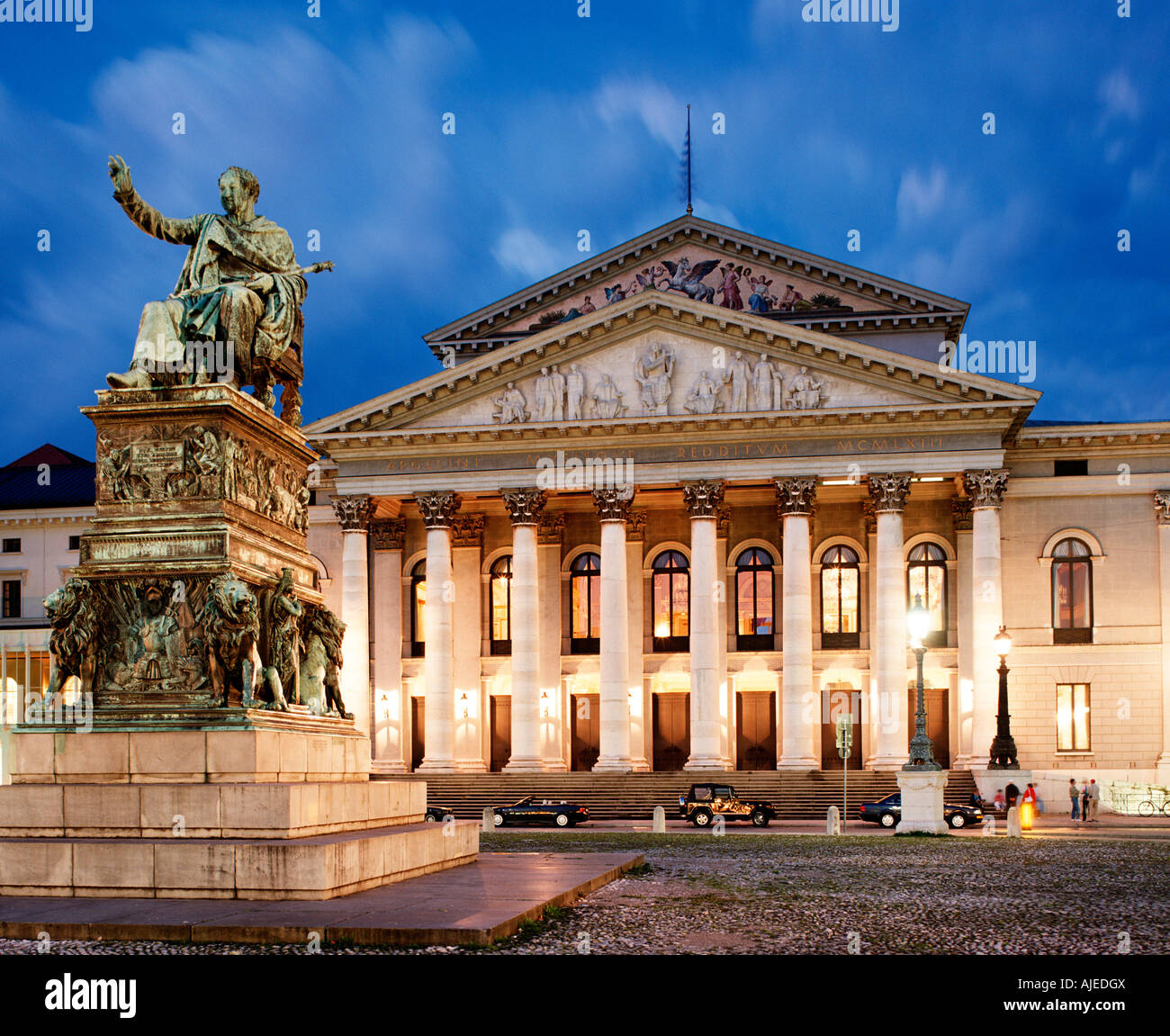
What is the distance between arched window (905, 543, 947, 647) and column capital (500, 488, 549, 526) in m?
16.1

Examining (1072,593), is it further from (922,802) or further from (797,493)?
(922,802)

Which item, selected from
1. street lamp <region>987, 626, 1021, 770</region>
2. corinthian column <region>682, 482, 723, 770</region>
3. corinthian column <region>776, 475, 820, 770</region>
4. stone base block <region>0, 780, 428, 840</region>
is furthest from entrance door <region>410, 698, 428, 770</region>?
stone base block <region>0, 780, 428, 840</region>

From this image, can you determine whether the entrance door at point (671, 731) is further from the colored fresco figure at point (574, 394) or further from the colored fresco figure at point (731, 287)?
the colored fresco figure at point (731, 287)

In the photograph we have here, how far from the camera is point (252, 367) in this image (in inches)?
556

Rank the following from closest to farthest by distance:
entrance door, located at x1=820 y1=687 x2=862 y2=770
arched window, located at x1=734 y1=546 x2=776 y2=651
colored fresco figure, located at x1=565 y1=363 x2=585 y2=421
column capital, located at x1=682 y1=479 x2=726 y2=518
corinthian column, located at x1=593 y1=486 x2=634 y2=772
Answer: column capital, located at x1=682 y1=479 x2=726 y2=518 < corinthian column, located at x1=593 y1=486 x2=634 y2=772 < colored fresco figure, located at x1=565 y1=363 x2=585 y2=421 < entrance door, located at x1=820 y1=687 x2=862 y2=770 < arched window, located at x1=734 y1=546 x2=776 y2=651

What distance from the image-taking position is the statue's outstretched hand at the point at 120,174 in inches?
520

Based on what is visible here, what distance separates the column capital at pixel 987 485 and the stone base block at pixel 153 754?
4331cm

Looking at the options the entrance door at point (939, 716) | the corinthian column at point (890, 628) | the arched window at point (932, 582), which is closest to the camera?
the corinthian column at point (890, 628)

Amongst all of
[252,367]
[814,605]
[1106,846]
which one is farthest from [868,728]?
[252,367]

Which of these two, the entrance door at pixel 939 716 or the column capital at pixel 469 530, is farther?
the column capital at pixel 469 530

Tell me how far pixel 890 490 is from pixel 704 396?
8.06 metres

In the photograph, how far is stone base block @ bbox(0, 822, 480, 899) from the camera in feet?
37.7

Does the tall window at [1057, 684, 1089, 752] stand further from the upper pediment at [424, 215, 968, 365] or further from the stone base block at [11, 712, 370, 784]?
the stone base block at [11, 712, 370, 784]

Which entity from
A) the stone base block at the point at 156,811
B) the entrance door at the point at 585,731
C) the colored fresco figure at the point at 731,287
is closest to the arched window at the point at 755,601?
the entrance door at the point at 585,731
